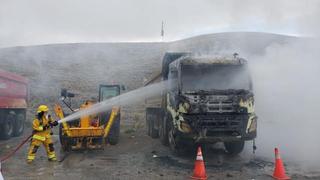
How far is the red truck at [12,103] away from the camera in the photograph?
12.7 m

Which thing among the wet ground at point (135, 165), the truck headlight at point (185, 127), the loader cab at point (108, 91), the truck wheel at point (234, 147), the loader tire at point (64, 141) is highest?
the loader cab at point (108, 91)

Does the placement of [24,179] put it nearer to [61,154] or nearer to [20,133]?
[61,154]

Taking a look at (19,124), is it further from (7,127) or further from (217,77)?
(217,77)

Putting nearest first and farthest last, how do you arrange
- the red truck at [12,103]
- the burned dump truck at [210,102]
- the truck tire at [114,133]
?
the burned dump truck at [210,102] → the truck tire at [114,133] → the red truck at [12,103]

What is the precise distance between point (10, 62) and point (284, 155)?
47.7 ft

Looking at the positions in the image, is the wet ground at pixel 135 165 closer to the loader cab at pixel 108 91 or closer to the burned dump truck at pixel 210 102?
the burned dump truck at pixel 210 102

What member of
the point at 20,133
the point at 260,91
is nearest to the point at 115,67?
the point at 20,133

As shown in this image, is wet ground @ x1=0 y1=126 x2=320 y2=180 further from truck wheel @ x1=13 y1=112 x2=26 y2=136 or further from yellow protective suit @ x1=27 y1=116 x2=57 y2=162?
truck wheel @ x1=13 y1=112 x2=26 y2=136

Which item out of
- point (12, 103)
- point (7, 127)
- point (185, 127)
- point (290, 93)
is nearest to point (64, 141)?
point (185, 127)

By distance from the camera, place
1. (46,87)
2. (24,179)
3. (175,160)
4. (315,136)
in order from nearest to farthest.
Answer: (24,179) → (175,160) → (315,136) → (46,87)

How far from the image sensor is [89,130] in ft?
32.5

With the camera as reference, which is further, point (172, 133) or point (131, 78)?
point (131, 78)

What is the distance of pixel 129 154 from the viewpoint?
33.0 feet

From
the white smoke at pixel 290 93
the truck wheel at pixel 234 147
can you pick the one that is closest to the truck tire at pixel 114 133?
the truck wheel at pixel 234 147
